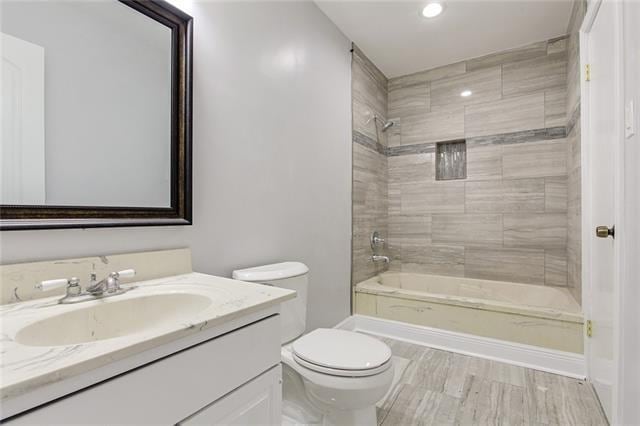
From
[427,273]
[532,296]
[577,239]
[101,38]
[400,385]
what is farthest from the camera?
[427,273]

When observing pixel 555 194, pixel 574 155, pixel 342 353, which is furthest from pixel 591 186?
pixel 342 353

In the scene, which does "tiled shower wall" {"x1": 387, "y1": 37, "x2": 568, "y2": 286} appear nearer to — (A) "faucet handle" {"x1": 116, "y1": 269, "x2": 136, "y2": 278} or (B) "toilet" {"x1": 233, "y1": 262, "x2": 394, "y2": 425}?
(B) "toilet" {"x1": 233, "y1": 262, "x2": 394, "y2": 425}

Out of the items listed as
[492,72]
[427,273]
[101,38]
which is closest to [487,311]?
[427,273]

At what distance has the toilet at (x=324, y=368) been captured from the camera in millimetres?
1288

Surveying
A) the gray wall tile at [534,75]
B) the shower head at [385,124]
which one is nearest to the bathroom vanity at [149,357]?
the shower head at [385,124]

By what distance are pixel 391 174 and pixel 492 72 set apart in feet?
4.20

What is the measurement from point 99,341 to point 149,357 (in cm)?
10

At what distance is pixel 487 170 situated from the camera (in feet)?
9.81

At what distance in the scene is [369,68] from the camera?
305 cm

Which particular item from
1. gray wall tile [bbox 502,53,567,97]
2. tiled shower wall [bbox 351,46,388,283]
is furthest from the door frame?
tiled shower wall [bbox 351,46,388,283]

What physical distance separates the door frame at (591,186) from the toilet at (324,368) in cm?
95

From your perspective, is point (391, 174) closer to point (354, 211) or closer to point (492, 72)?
point (354, 211)

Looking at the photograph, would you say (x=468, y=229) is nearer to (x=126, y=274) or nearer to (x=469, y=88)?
(x=469, y=88)

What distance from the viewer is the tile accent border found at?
8.95 feet
